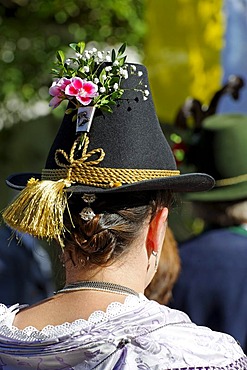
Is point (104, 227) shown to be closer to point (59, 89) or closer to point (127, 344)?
point (127, 344)

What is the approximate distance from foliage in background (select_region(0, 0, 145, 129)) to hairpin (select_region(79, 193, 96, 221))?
5.37m

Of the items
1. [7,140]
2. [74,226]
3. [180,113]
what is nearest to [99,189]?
[74,226]

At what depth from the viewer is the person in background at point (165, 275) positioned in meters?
3.12

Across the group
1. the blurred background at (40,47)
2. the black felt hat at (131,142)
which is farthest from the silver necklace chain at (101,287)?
the blurred background at (40,47)

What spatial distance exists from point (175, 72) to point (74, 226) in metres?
3.86

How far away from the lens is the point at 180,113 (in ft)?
14.3

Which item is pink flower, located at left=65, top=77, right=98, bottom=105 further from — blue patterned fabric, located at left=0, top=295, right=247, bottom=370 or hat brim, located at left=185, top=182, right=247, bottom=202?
hat brim, located at left=185, top=182, right=247, bottom=202

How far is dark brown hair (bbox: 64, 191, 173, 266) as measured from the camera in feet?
6.51

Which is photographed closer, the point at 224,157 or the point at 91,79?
the point at 91,79

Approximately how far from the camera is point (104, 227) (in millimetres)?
1979

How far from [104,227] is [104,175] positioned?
0.46ft

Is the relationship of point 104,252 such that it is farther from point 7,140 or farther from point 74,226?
point 7,140

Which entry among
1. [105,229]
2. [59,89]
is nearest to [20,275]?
[59,89]

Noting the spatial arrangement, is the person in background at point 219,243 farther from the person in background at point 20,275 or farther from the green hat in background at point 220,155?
the person in background at point 20,275
